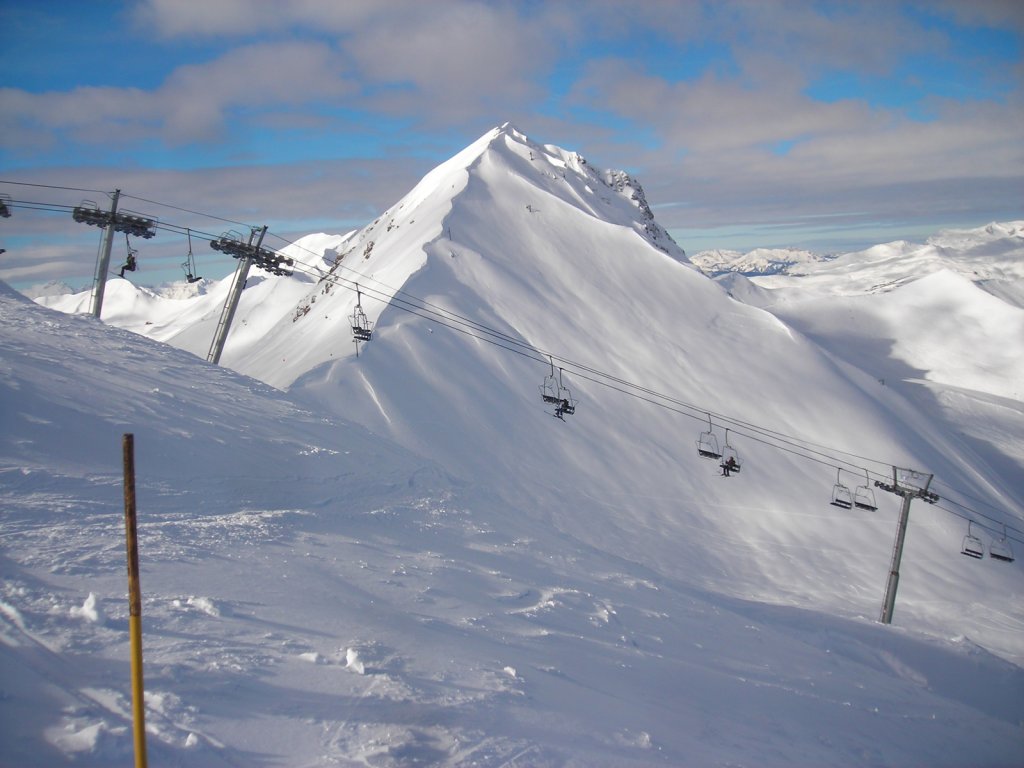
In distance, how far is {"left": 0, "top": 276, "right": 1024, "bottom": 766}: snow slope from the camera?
6.93 meters

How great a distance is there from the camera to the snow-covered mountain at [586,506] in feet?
29.7

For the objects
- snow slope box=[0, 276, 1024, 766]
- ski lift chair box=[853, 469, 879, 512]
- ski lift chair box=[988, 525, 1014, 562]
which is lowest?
snow slope box=[0, 276, 1024, 766]

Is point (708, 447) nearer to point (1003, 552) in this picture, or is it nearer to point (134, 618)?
point (1003, 552)

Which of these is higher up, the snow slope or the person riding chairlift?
the person riding chairlift

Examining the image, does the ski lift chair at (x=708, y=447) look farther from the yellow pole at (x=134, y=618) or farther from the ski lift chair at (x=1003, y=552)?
the yellow pole at (x=134, y=618)

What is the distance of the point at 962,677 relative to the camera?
16.5 meters

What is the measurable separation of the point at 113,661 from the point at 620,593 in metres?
9.02

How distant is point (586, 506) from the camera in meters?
26.4

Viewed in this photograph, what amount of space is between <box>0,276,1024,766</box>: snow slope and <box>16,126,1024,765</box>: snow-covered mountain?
76mm

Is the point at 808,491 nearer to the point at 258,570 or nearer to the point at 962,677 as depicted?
the point at 962,677

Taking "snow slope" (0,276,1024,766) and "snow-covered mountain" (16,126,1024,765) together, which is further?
"snow-covered mountain" (16,126,1024,765)

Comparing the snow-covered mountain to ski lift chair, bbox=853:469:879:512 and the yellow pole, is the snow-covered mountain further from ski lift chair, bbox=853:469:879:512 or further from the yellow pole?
the yellow pole

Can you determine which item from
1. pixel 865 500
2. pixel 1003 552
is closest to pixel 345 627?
pixel 1003 552

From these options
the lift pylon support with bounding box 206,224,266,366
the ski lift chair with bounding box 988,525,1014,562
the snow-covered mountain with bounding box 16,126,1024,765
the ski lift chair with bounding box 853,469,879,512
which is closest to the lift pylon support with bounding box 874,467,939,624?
the ski lift chair with bounding box 853,469,879,512
